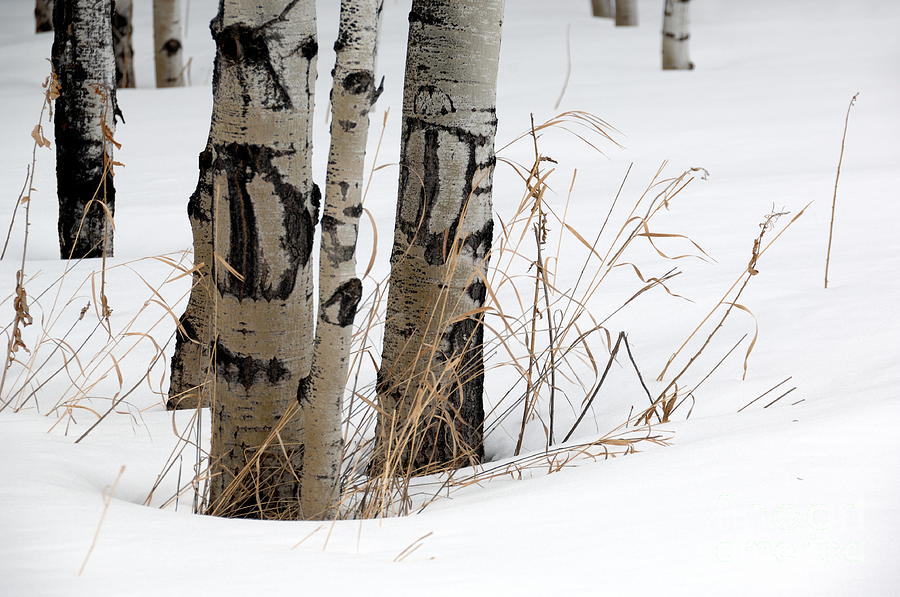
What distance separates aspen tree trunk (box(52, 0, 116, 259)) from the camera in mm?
2725

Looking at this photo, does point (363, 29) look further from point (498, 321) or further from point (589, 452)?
point (498, 321)

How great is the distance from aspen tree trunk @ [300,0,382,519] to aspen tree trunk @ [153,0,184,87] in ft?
19.0

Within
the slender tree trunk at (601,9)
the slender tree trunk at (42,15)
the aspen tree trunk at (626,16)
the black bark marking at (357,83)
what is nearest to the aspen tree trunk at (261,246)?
the black bark marking at (357,83)

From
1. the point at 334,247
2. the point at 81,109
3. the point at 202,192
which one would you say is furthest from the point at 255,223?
the point at 81,109

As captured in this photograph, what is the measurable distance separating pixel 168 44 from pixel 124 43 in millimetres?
322

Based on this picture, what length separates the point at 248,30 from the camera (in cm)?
125

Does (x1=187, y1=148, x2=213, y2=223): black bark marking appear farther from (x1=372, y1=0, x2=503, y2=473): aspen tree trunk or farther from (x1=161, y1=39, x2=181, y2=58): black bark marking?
(x1=161, y1=39, x2=181, y2=58): black bark marking

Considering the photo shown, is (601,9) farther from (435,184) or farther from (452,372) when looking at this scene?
(452,372)

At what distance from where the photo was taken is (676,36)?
21.1ft

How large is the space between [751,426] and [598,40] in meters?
7.16

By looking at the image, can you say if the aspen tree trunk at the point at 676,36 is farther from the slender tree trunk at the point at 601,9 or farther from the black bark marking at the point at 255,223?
the black bark marking at the point at 255,223

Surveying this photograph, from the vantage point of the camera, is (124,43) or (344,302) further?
(124,43)

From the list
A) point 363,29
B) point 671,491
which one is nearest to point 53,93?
point 363,29

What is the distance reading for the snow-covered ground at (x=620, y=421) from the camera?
94 centimetres
